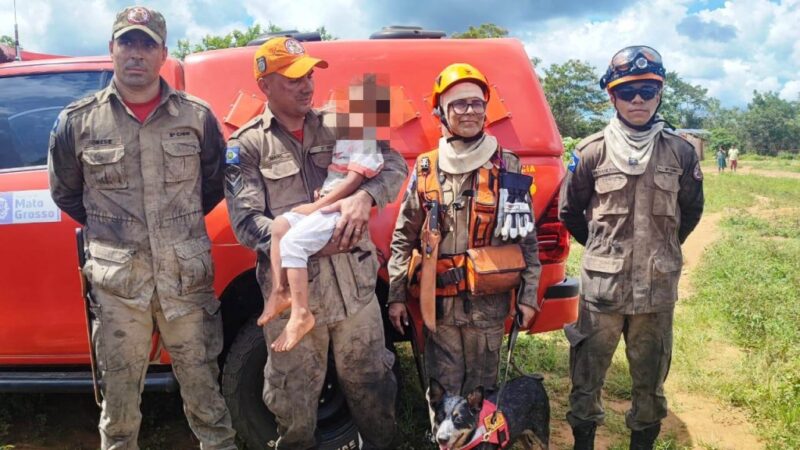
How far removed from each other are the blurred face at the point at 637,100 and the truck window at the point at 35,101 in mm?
2634

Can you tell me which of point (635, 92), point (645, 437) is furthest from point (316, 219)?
point (645, 437)

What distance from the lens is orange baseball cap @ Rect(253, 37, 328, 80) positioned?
241cm

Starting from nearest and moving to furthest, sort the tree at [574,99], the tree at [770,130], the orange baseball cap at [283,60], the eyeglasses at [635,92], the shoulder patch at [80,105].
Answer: the orange baseball cap at [283,60]
the shoulder patch at [80,105]
the eyeglasses at [635,92]
the tree at [574,99]
the tree at [770,130]

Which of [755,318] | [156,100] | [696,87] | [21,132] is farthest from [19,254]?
[696,87]

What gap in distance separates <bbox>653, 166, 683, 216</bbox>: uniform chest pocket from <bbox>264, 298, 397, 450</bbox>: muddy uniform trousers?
4.64ft

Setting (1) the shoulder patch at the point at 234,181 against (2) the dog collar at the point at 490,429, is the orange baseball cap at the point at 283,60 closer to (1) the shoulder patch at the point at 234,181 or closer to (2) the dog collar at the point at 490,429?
(1) the shoulder patch at the point at 234,181

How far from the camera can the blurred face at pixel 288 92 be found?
2.48 meters

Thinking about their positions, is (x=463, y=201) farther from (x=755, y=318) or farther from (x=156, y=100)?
(x=755, y=318)

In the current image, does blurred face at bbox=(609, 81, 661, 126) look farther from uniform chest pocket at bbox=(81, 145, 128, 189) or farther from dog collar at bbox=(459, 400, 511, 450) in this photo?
uniform chest pocket at bbox=(81, 145, 128, 189)

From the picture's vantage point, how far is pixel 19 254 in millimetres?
2957

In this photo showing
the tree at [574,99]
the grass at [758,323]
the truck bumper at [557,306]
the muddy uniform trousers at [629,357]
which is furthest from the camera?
the tree at [574,99]

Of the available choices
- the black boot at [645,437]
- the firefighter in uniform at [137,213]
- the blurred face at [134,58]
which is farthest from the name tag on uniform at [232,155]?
the black boot at [645,437]

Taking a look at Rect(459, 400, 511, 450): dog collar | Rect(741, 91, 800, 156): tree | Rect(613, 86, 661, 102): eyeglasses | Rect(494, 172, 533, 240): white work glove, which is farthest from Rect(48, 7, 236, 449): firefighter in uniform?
Rect(741, 91, 800, 156): tree

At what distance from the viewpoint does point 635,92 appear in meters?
2.85
